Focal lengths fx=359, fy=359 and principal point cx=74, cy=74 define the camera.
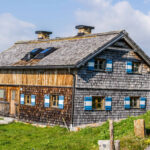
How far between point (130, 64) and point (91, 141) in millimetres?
10158

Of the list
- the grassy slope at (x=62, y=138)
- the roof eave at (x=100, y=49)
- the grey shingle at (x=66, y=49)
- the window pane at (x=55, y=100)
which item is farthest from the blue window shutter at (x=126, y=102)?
the window pane at (x=55, y=100)

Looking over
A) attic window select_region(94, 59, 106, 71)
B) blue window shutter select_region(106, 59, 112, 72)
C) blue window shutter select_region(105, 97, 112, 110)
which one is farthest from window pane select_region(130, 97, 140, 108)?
attic window select_region(94, 59, 106, 71)

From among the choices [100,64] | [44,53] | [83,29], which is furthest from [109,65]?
[83,29]

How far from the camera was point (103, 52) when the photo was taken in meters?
23.6

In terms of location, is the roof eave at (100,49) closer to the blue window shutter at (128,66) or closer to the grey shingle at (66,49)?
the grey shingle at (66,49)

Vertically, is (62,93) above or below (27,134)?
above

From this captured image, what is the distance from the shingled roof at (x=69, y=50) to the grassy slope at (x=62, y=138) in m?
4.40

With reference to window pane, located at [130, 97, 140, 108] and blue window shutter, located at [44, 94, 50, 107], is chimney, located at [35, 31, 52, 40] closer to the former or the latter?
blue window shutter, located at [44, 94, 50, 107]

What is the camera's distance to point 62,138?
60.1ft

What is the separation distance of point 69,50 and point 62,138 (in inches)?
330

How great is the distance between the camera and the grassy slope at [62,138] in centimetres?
1489

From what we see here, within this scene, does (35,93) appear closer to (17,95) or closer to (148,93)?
(17,95)

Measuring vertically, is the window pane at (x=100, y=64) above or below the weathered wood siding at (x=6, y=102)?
above

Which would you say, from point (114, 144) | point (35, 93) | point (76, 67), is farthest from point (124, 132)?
point (35, 93)
